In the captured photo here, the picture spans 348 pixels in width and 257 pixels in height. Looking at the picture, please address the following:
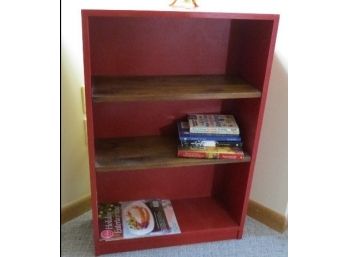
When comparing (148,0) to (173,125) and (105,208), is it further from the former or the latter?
(105,208)

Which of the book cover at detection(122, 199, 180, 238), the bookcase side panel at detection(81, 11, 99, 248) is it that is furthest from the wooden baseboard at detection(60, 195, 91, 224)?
the bookcase side panel at detection(81, 11, 99, 248)

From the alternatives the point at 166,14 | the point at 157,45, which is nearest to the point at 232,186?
the point at 157,45

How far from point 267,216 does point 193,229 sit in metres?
0.41

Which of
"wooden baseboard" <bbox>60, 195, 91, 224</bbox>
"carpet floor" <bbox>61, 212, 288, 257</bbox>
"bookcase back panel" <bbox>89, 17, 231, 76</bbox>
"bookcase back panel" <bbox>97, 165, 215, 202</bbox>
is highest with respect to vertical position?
"bookcase back panel" <bbox>89, 17, 231, 76</bbox>

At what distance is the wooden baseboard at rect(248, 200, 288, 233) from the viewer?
1539mm

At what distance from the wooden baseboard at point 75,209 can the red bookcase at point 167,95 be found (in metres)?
0.11

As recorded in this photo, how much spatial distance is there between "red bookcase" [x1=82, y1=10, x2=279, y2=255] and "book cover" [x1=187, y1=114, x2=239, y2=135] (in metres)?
0.05

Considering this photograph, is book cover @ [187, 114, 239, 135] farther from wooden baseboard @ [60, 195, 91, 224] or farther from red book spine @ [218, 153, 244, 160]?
wooden baseboard @ [60, 195, 91, 224]

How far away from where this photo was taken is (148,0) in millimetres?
1243

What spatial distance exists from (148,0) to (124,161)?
638mm

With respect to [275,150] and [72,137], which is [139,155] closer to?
[72,137]

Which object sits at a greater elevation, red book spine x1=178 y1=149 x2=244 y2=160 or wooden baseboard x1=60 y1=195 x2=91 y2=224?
red book spine x1=178 y1=149 x2=244 y2=160

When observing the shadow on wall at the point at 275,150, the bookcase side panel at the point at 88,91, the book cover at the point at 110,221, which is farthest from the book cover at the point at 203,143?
the book cover at the point at 110,221

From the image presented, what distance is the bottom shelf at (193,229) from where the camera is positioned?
138cm
